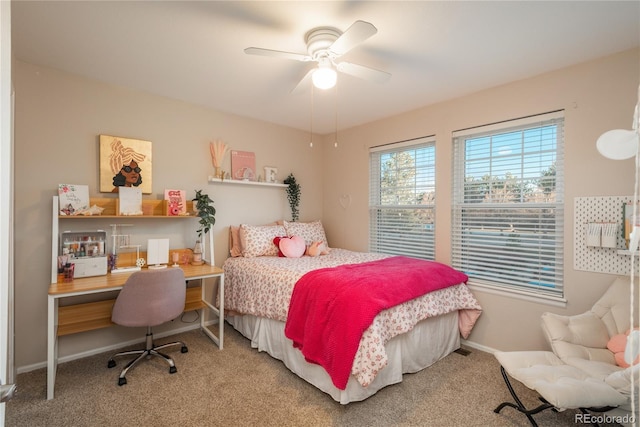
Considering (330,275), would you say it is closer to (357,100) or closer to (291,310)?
(291,310)

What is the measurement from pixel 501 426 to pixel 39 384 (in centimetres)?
319

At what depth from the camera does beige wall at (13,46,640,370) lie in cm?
232

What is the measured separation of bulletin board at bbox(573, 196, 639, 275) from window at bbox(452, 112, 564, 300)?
0.42 ft

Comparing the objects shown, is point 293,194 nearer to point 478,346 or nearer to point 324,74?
point 324,74

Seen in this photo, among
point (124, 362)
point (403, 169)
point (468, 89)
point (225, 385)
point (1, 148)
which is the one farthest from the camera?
point (403, 169)

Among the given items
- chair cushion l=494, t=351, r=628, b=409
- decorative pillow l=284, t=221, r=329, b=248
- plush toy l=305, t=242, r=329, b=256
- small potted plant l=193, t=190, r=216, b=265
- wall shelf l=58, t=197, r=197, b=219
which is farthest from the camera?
decorative pillow l=284, t=221, r=329, b=248

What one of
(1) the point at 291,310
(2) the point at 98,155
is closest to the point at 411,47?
(1) the point at 291,310

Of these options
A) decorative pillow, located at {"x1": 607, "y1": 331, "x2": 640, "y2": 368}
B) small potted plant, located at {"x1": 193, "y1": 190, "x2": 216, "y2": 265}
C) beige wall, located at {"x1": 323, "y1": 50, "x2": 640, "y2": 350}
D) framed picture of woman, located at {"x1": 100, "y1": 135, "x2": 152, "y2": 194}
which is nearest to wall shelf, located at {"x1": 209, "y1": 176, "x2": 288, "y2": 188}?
small potted plant, located at {"x1": 193, "y1": 190, "x2": 216, "y2": 265}

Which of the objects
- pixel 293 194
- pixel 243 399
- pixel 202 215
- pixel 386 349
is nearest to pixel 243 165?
pixel 293 194

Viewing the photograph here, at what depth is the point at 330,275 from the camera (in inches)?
91.7

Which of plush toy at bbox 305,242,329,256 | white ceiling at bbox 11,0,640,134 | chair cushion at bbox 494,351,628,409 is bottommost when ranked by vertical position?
chair cushion at bbox 494,351,628,409

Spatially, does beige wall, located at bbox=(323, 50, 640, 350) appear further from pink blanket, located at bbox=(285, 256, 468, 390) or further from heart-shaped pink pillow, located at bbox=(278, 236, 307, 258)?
heart-shaped pink pillow, located at bbox=(278, 236, 307, 258)

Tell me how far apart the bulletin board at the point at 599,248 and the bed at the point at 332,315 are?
3.02 feet

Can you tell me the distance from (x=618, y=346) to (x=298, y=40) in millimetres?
2826
